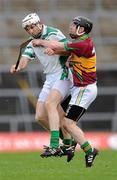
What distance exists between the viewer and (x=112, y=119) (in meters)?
22.6

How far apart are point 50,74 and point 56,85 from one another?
0.85 ft

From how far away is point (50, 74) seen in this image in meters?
11.8

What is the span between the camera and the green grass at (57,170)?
980 cm

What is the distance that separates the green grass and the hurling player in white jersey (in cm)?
45

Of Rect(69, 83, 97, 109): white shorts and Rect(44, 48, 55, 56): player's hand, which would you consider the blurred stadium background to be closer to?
Rect(69, 83, 97, 109): white shorts

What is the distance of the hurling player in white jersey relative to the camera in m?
11.4

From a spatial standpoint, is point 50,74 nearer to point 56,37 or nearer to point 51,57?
point 51,57

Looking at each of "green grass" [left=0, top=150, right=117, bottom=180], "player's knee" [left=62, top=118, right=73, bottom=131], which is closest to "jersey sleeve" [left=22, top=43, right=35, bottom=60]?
"player's knee" [left=62, top=118, right=73, bottom=131]

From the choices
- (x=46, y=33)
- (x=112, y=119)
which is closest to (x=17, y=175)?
(x=46, y=33)

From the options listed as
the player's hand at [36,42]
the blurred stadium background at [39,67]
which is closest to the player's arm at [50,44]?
the player's hand at [36,42]

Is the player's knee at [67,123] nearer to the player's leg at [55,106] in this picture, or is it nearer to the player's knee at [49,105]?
the player's leg at [55,106]

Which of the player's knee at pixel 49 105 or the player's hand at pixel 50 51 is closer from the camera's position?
the player's hand at pixel 50 51

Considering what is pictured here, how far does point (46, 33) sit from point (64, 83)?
813mm

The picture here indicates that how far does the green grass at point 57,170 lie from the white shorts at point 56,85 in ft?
3.56
